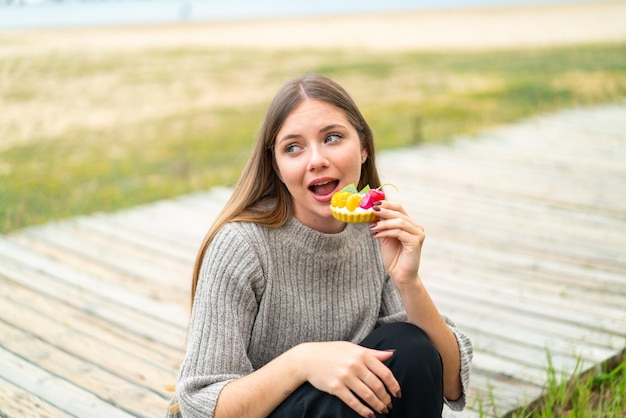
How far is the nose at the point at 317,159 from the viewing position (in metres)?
2.60

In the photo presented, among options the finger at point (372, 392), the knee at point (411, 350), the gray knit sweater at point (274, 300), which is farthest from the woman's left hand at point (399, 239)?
the finger at point (372, 392)

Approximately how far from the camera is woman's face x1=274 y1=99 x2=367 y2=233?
264 centimetres

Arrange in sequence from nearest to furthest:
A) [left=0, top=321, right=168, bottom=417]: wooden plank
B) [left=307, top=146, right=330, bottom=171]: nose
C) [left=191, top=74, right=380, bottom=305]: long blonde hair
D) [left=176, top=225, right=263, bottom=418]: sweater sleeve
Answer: [left=176, top=225, right=263, bottom=418]: sweater sleeve, [left=307, top=146, right=330, bottom=171]: nose, [left=191, top=74, right=380, bottom=305]: long blonde hair, [left=0, top=321, right=168, bottom=417]: wooden plank

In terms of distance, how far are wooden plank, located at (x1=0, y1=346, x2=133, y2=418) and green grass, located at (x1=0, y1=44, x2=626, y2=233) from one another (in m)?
2.33

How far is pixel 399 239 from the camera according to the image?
2516 millimetres

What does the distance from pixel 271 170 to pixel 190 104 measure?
438 inches

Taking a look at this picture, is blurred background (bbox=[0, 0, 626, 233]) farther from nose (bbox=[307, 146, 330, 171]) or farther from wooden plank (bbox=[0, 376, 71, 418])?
wooden plank (bbox=[0, 376, 71, 418])

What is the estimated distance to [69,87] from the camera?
13.7 metres

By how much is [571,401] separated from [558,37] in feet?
71.9

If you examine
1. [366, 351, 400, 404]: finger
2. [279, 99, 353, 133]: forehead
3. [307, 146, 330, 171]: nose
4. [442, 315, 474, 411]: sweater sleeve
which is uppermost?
[279, 99, 353, 133]: forehead

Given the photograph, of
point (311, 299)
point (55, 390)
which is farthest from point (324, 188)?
point (55, 390)

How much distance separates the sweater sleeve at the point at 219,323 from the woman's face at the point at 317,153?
25 cm

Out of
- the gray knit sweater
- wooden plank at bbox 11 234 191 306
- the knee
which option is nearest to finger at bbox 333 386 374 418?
the knee

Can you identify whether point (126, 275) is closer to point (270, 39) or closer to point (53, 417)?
point (53, 417)
